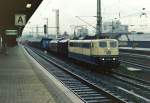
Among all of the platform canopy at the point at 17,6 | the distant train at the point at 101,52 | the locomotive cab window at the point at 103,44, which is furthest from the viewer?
the locomotive cab window at the point at 103,44

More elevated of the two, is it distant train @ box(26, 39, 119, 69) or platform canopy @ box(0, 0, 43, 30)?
platform canopy @ box(0, 0, 43, 30)

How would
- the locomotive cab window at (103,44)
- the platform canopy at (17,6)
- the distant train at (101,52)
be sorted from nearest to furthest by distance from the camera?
1. the platform canopy at (17,6)
2. the distant train at (101,52)
3. the locomotive cab window at (103,44)

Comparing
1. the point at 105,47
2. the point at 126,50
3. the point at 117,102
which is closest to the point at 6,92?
the point at 117,102

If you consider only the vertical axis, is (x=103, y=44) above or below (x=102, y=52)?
above

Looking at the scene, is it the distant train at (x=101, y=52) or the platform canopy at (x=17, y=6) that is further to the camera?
the distant train at (x=101, y=52)

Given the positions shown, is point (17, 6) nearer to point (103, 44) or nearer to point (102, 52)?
point (103, 44)

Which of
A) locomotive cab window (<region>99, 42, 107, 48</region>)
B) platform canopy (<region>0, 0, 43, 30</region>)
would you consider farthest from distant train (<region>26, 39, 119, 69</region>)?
platform canopy (<region>0, 0, 43, 30</region>)

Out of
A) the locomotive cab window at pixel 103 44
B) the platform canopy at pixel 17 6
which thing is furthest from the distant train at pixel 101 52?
the platform canopy at pixel 17 6

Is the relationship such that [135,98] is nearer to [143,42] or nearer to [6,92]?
[6,92]

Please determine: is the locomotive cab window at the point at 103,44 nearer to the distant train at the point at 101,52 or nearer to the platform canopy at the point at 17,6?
the distant train at the point at 101,52

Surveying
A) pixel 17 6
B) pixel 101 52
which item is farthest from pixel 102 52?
pixel 17 6

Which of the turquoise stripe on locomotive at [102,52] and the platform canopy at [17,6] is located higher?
the platform canopy at [17,6]

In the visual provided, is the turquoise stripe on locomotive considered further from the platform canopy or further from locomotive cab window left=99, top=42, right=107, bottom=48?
the platform canopy

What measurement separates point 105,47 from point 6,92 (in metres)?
15.5
